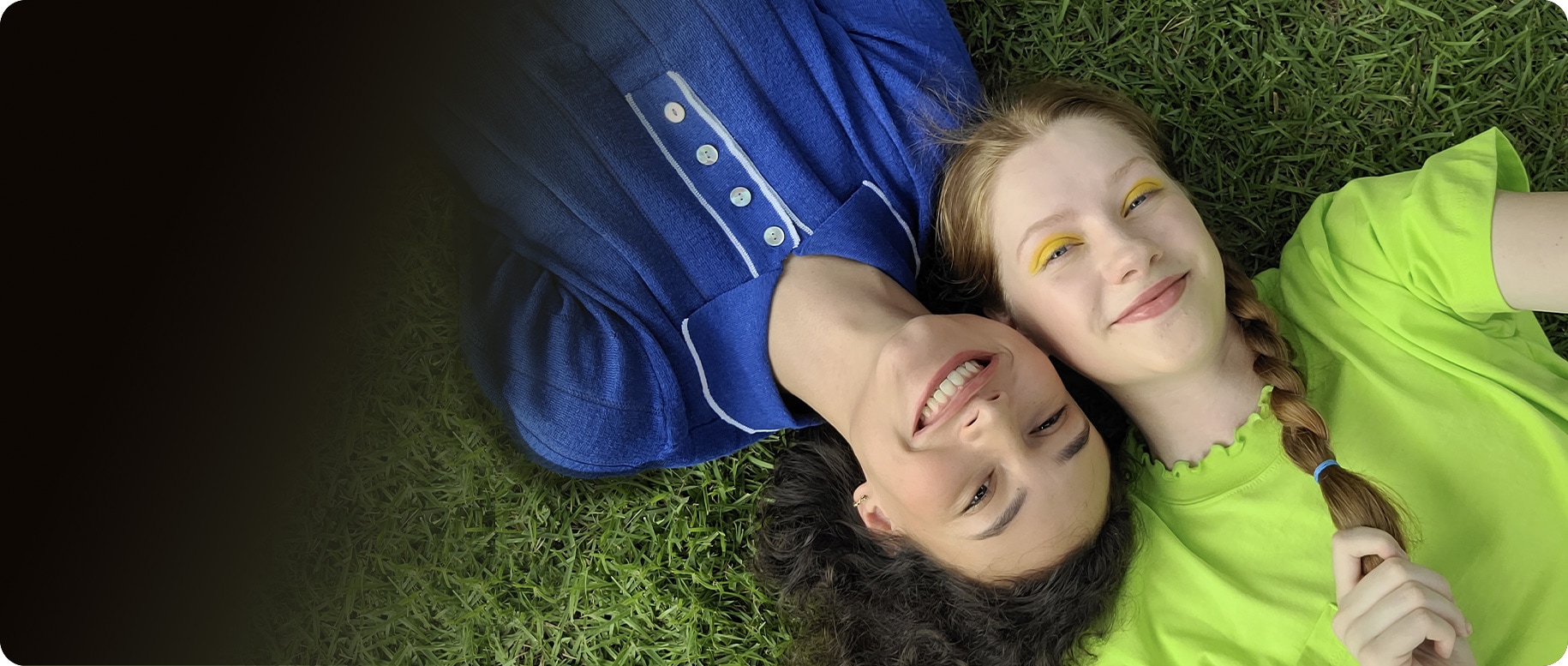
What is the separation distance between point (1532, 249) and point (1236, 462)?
735 millimetres

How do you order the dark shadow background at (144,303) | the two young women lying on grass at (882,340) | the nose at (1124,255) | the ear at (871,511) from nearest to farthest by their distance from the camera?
1. the dark shadow background at (144,303)
2. the nose at (1124,255)
3. the two young women lying on grass at (882,340)
4. the ear at (871,511)

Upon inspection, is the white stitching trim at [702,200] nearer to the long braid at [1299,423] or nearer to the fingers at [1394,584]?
the long braid at [1299,423]

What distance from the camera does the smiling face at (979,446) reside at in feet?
6.81

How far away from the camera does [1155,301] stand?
2.20m

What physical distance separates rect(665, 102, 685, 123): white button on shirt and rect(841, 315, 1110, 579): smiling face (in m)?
0.78

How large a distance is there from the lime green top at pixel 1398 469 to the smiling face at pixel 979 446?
1.28ft

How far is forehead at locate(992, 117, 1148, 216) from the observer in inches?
88.8

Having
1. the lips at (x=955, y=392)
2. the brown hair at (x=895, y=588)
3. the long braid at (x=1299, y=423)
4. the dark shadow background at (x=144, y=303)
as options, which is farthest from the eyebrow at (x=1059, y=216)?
the dark shadow background at (x=144, y=303)

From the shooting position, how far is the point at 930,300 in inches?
114

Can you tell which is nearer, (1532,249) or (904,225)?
(1532,249)

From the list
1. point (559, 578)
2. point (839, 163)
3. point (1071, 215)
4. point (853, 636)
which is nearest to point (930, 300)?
point (839, 163)

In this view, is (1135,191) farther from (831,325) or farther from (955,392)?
(831,325)

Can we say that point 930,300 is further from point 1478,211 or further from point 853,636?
point 1478,211

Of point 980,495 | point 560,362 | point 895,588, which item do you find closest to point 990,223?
point 980,495
